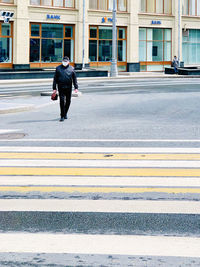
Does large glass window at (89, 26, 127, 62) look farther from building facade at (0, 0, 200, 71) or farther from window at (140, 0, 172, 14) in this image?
window at (140, 0, 172, 14)

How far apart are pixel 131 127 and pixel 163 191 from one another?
758 centimetres

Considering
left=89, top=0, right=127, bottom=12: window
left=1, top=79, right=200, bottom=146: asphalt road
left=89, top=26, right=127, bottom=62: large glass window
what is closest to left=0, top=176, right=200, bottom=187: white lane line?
left=1, top=79, right=200, bottom=146: asphalt road

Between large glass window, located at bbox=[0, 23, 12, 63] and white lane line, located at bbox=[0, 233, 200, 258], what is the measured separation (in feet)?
143

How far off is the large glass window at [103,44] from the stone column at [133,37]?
1.80 feet

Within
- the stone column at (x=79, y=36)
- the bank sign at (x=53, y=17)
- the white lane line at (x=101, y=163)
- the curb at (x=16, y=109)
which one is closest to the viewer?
the white lane line at (x=101, y=163)

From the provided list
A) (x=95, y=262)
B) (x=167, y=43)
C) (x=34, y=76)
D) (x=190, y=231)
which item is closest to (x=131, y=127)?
(x=190, y=231)

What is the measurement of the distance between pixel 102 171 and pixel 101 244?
3729mm

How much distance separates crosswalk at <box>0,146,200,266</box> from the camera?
211 inches

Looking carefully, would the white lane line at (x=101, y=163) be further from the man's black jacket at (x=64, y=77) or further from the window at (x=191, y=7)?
the window at (x=191, y=7)

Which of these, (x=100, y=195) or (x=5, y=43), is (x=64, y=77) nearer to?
(x=100, y=195)

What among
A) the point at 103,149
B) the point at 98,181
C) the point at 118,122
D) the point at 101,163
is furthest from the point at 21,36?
the point at 98,181

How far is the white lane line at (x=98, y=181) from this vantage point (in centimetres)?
811

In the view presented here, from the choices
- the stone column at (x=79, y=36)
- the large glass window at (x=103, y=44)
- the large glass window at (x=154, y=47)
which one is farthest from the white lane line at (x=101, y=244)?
the large glass window at (x=154, y=47)

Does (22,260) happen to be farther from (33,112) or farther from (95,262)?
(33,112)
